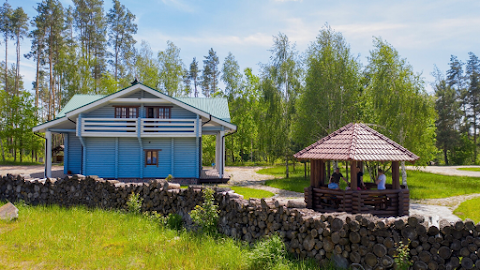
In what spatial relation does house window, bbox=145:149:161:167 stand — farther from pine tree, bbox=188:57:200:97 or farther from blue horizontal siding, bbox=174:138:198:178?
pine tree, bbox=188:57:200:97

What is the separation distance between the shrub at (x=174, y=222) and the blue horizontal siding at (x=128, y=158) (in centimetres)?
1061

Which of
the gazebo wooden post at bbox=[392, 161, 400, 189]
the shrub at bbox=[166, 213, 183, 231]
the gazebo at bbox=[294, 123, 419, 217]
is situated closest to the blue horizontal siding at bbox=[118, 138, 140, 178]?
the shrub at bbox=[166, 213, 183, 231]

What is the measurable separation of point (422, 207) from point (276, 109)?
44.2 ft

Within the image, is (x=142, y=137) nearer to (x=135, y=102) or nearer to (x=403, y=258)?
(x=135, y=102)

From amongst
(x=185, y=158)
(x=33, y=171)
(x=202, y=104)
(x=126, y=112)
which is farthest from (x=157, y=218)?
(x=33, y=171)

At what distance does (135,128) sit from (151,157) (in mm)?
2152

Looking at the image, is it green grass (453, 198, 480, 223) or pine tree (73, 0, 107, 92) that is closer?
green grass (453, 198, 480, 223)

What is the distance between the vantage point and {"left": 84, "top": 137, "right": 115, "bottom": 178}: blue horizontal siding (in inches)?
731

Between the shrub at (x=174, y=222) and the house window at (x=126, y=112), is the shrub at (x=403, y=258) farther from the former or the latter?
the house window at (x=126, y=112)

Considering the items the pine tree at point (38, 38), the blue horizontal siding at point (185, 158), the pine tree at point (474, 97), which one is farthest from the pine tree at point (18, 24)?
the pine tree at point (474, 97)

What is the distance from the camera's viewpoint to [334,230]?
239 inches

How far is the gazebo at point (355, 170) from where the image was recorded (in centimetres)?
895

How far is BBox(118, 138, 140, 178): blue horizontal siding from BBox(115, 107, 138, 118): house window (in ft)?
4.74

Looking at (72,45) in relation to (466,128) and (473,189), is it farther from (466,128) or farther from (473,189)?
(466,128)
